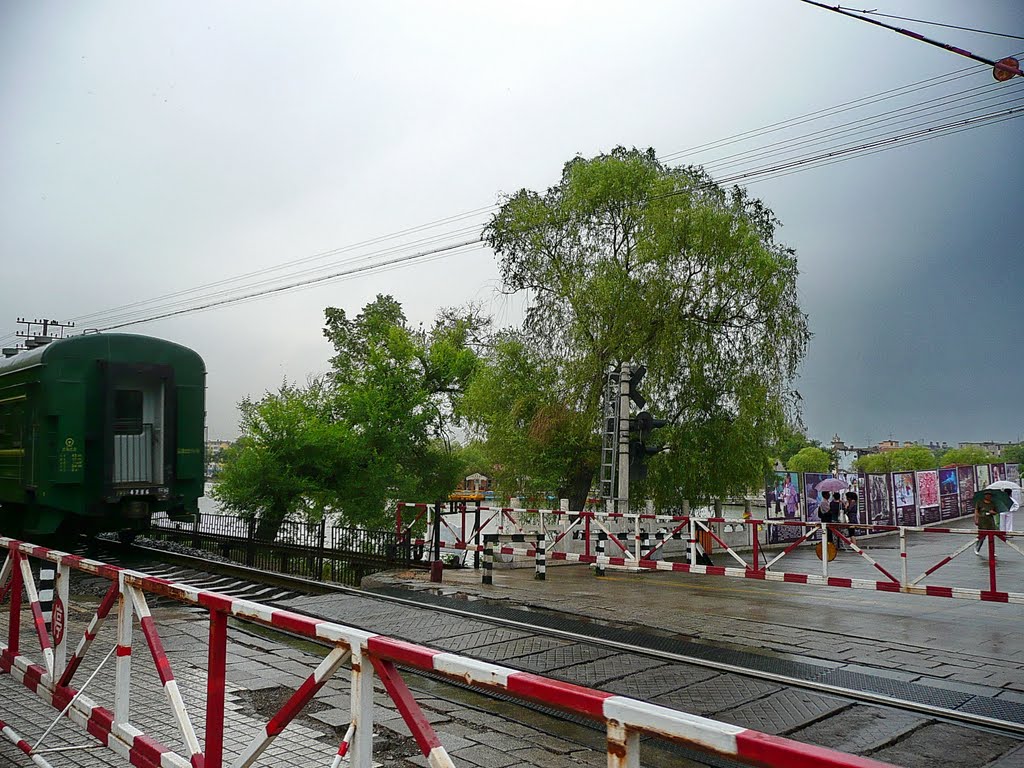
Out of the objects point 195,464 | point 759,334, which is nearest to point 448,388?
point 759,334

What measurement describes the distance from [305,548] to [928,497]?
92.0 ft

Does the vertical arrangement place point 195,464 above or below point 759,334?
below

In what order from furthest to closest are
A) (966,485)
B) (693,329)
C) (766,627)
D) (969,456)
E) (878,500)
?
(969,456)
(966,485)
(878,500)
(693,329)
(766,627)

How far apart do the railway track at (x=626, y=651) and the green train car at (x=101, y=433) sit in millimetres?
1886

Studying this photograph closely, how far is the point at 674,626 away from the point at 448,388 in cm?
2445

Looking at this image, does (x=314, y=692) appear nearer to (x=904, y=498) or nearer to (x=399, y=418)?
(x=399, y=418)

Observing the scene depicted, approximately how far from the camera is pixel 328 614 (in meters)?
10.5

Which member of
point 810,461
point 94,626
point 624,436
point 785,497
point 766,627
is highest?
point 624,436

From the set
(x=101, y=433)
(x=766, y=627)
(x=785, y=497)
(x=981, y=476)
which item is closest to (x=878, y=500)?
(x=785, y=497)

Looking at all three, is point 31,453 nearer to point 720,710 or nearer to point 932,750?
point 720,710

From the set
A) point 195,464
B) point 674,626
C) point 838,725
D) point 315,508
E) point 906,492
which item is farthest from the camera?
point 906,492

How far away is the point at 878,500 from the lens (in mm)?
30891

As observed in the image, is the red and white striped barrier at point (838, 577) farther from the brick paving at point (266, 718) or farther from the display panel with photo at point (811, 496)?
the display panel with photo at point (811, 496)

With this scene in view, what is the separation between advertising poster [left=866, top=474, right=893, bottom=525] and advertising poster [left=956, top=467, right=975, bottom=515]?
8.91 metres
